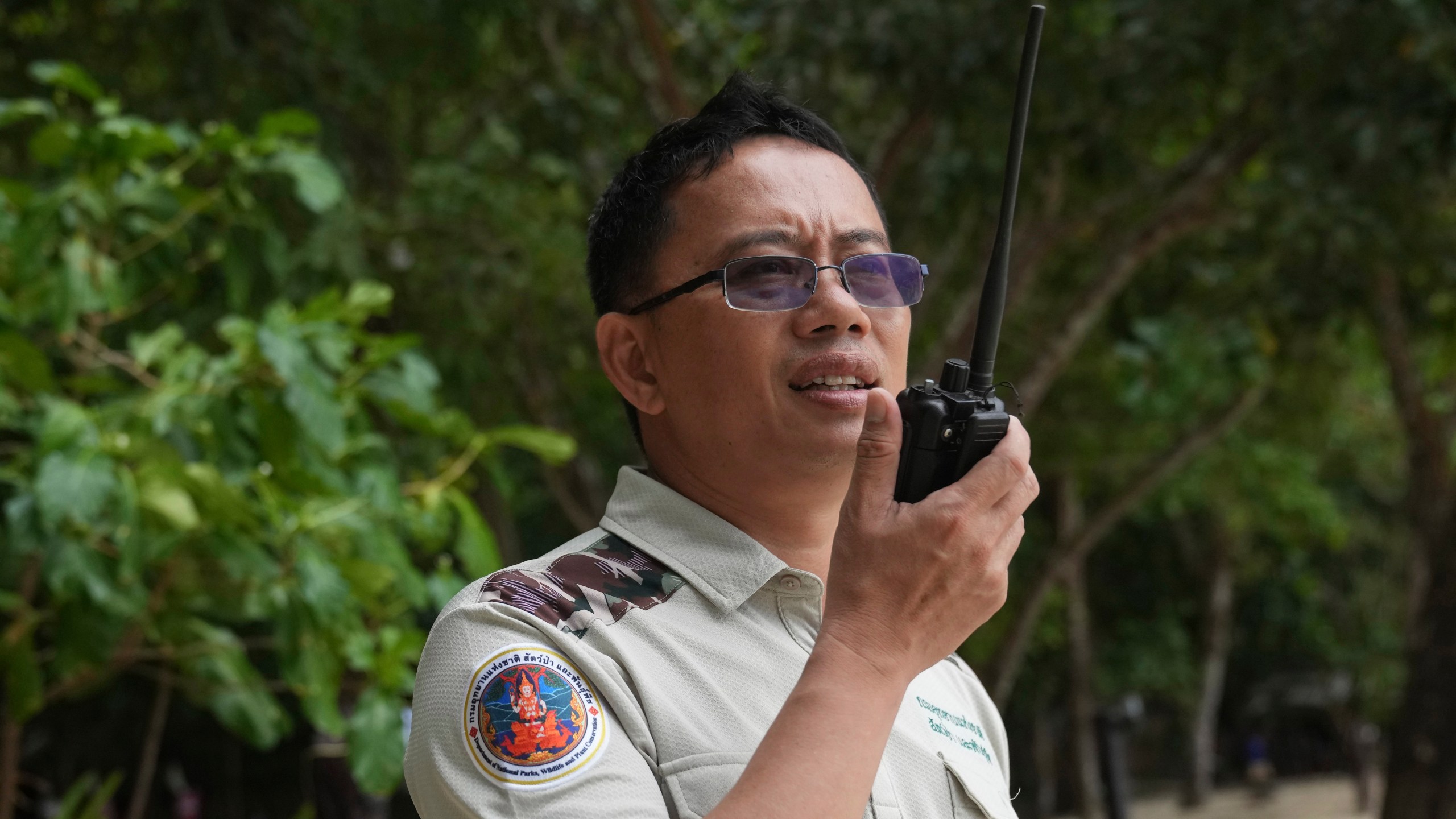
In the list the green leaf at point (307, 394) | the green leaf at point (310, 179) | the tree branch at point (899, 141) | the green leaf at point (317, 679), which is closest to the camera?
the green leaf at point (307, 394)

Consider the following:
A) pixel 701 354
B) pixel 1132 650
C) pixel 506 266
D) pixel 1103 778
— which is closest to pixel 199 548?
pixel 701 354

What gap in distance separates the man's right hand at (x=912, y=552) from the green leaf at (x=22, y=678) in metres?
2.86

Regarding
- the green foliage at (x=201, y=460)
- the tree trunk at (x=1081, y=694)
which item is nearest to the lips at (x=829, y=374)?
the green foliage at (x=201, y=460)

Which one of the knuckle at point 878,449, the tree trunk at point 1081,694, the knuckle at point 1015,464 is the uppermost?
the knuckle at point 1015,464

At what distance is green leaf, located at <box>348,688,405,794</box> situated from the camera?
11.6 feet

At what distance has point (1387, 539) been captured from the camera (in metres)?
21.9

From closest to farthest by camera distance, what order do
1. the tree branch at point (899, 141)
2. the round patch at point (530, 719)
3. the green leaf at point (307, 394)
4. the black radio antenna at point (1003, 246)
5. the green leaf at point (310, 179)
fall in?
the round patch at point (530, 719)
the black radio antenna at point (1003, 246)
the green leaf at point (307, 394)
the green leaf at point (310, 179)
the tree branch at point (899, 141)

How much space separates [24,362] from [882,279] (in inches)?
95.6

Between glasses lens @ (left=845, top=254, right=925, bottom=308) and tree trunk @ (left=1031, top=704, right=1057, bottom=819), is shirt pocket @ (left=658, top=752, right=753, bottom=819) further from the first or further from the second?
tree trunk @ (left=1031, top=704, right=1057, bottom=819)

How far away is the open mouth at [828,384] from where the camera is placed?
1.60m

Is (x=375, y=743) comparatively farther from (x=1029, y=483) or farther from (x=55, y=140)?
(x=1029, y=483)

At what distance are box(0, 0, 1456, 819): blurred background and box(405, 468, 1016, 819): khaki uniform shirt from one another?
1.30 m

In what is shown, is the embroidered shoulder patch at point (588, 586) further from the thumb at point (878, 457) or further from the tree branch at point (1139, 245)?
the tree branch at point (1139, 245)

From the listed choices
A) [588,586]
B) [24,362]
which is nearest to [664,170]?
[588,586]
